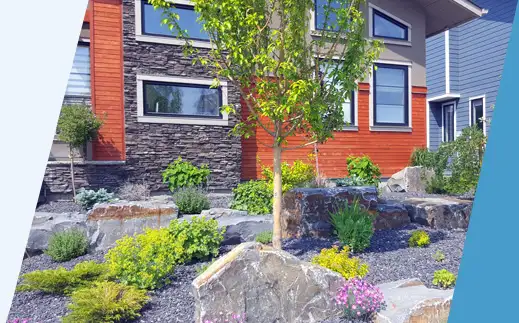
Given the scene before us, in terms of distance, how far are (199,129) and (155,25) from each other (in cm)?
242

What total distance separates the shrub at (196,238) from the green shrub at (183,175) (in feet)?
12.3

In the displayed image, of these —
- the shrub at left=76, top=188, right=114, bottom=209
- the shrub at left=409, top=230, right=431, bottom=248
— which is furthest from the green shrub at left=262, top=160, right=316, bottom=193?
the shrub at left=76, top=188, right=114, bottom=209

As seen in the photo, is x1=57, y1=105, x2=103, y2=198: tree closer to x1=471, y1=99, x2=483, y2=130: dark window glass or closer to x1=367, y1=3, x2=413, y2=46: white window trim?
x1=367, y1=3, x2=413, y2=46: white window trim

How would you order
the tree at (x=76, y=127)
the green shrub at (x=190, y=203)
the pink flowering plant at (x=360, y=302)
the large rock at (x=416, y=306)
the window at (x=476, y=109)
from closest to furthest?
the large rock at (x=416, y=306)
the pink flowering plant at (x=360, y=302)
the green shrub at (x=190, y=203)
the tree at (x=76, y=127)
the window at (x=476, y=109)

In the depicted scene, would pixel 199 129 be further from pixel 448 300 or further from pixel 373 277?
pixel 448 300

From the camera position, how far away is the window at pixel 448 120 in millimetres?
14164

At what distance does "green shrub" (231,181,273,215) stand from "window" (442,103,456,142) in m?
9.76

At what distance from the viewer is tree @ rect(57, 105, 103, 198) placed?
7.58 m

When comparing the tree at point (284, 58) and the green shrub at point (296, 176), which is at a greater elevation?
the tree at point (284, 58)

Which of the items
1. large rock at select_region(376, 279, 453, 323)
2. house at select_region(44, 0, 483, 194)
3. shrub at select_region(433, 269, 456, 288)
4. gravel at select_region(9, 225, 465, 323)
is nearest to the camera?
large rock at select_region(376, 279, 453, 323)

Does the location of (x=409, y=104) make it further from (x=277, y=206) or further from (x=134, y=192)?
(x=277, y=206)

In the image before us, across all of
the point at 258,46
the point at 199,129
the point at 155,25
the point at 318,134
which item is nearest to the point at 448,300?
the point at 318,134

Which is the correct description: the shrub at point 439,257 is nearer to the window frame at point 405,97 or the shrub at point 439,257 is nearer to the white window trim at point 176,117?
the white window trim at point 176,117

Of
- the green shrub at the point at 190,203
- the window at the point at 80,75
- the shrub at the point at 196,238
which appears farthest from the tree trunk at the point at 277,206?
the window at the point at 80,75
